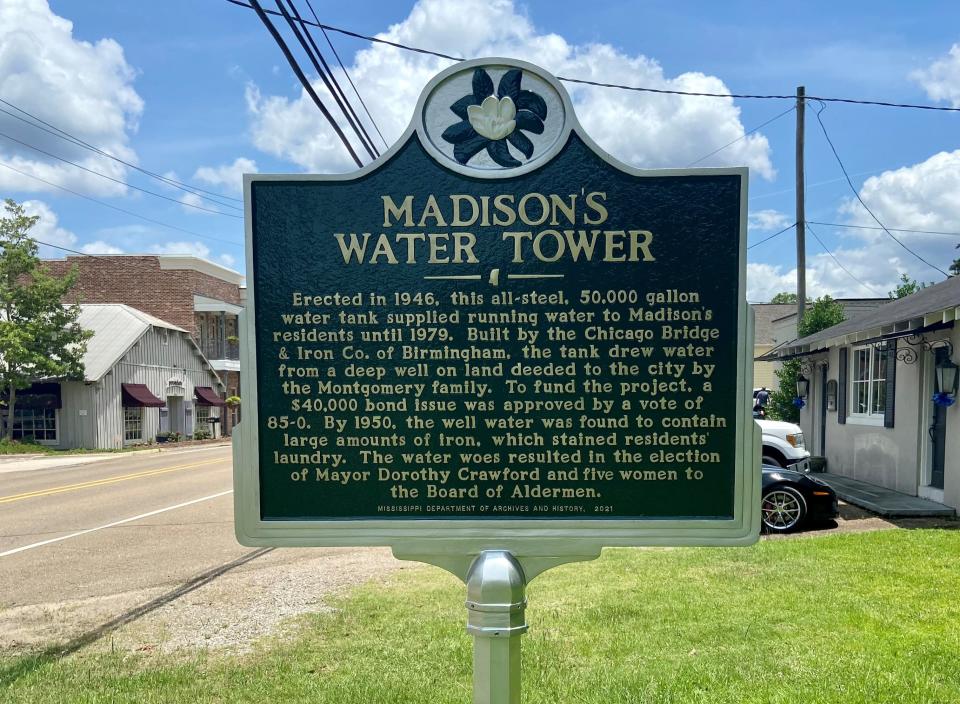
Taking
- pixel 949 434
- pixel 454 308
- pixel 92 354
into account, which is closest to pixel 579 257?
pixel 454 308

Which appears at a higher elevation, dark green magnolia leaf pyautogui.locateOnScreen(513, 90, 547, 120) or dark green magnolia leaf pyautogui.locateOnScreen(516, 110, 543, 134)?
dark green magnolia leaf pyautogui.locateOnScreen(513, 90, 547, 120)

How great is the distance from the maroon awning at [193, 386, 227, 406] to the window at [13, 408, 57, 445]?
8.13m

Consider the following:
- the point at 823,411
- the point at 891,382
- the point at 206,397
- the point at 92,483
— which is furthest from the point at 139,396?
the point at 891,382

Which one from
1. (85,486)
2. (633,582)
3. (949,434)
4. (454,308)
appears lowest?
(85,486)

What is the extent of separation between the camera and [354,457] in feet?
9.04

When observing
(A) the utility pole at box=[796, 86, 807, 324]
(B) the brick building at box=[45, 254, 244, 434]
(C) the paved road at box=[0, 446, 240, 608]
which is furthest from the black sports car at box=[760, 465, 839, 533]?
(B) the brick building at box=[45, 254, 244, 434]

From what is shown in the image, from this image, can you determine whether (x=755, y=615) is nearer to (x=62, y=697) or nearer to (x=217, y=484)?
(x=62, y=697)

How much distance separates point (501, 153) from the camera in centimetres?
274

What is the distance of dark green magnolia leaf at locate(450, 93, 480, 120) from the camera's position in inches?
107

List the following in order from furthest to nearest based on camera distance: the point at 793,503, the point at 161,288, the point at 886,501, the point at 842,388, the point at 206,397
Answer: the point at 161,288, the point at 206,397, the point at 842,388, the point at 886,501, the point at 793,503

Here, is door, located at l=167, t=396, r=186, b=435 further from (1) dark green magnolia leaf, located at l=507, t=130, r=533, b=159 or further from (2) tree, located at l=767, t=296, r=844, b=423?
(1) dark green magnolia leaf, located at l=507, t=130, r=533, b=159

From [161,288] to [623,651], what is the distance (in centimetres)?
3808

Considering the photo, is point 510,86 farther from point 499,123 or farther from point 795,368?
point 795,368

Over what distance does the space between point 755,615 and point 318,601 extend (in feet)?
11.3
